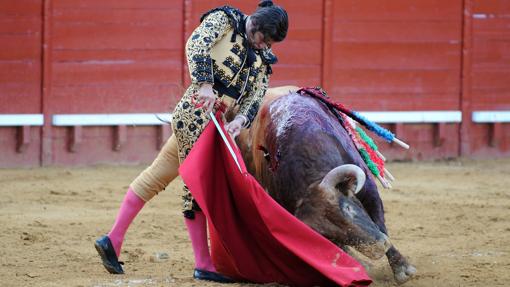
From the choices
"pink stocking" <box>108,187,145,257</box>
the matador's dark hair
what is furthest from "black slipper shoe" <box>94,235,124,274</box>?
the matador's dark hair

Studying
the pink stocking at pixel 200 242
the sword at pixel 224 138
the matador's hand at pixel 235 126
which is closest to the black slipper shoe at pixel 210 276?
the pink stocking at pixel 200 242

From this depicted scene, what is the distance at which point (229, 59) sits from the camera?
4.00m

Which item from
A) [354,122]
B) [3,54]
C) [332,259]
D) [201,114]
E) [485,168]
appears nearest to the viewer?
[332,259]

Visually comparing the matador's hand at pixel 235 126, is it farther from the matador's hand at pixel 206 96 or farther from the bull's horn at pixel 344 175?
the bull's horn at pixel 344 175

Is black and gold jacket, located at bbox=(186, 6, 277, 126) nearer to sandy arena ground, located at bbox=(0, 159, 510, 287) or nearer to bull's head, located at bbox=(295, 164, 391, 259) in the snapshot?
bull's head, located at bbox=(295, 164, 391, 259)

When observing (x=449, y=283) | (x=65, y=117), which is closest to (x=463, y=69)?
(x=65, y=117)

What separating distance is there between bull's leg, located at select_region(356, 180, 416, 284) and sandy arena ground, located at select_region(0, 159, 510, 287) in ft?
0.19

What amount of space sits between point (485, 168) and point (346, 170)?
4.61 m

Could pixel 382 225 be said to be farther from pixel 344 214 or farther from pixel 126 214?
pixel 126 214

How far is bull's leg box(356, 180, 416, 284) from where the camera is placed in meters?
4.04

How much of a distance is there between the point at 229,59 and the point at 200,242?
696 millimetres

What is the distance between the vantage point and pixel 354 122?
4.75 m

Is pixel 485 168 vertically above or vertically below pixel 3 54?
below

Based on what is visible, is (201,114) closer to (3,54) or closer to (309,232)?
(309,232)
